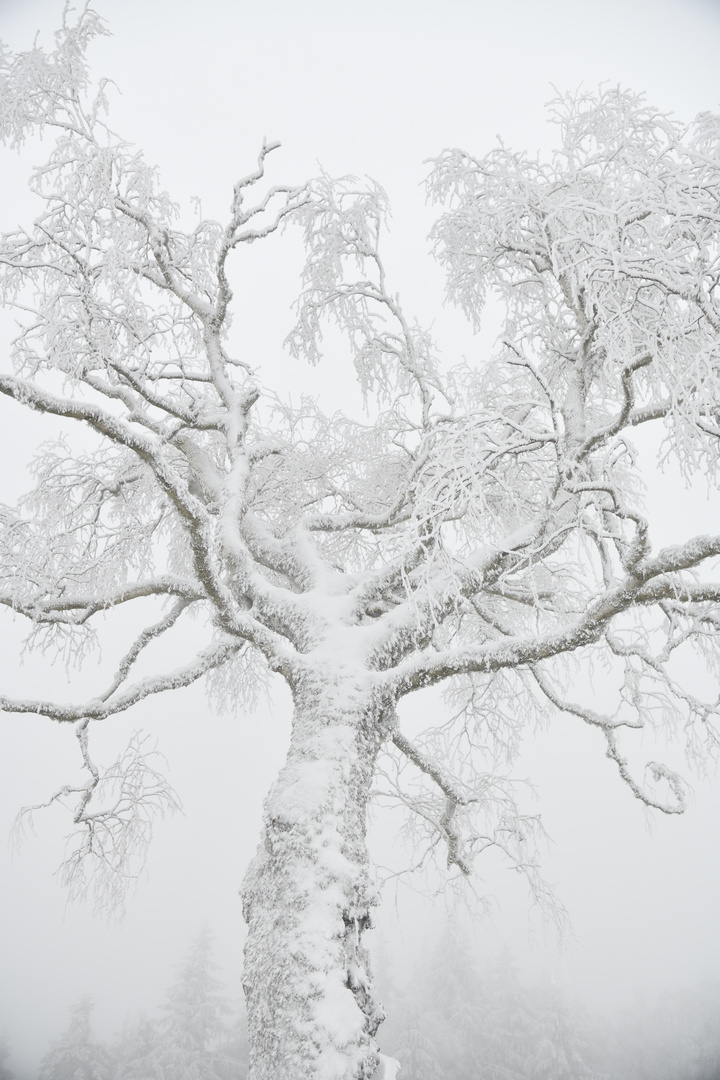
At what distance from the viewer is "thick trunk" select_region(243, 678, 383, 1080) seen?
2445 millimetres

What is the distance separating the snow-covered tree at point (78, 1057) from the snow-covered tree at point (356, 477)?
2167 cm

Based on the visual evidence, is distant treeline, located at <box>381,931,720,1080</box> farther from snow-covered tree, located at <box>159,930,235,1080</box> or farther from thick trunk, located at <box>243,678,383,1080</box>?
thick trunk, located at <box>243,678,383,1080</box>

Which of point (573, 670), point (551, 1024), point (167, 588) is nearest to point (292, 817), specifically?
point (167, 588)

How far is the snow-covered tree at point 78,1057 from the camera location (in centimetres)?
1945

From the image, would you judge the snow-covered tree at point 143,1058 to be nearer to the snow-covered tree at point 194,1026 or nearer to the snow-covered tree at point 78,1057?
the snow-covered tree at point 194,1026

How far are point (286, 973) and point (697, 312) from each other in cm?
332

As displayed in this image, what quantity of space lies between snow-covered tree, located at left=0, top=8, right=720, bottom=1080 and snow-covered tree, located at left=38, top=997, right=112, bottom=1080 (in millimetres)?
21671

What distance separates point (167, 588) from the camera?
15.0 ft

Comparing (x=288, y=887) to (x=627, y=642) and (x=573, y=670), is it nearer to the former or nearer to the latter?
(x=627, y=642)

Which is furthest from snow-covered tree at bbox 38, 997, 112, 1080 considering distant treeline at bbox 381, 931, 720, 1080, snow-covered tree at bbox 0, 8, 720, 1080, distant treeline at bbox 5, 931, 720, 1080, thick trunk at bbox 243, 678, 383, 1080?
thick trunk at bbox 243, 678, 383, 1080

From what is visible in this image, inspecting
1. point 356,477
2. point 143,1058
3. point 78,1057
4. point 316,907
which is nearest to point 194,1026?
point 143,1058

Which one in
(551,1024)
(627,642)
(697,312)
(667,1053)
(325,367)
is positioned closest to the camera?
(697,312)

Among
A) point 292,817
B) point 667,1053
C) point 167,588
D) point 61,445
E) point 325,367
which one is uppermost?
point 325,367

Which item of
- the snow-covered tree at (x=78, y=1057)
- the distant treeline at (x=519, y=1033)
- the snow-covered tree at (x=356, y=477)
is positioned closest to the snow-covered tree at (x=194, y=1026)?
the snow-covered tree at (x=78, y=1057)
